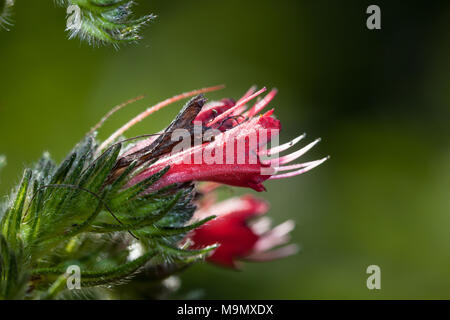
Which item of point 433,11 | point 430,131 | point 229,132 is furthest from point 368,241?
point 229,132

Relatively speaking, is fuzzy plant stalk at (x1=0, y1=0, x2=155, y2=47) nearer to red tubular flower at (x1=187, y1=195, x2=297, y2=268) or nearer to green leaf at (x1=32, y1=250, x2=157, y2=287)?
green leaf at (x1=32, y1=250, x2=157, y2=287)

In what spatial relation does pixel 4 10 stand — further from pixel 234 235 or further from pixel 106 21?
pixel 234 235

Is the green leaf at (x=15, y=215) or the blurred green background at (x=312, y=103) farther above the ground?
the blurred green background at (x=312, y=103)

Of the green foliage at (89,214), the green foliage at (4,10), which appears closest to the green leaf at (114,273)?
the green foliage at (89,214)

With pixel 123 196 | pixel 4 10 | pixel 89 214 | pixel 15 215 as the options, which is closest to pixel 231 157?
pixel 123 196

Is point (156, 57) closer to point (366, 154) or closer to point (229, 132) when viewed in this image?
A: point (366, 154)

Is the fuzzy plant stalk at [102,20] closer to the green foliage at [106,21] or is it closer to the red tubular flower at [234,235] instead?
the green foliage at [106,21]

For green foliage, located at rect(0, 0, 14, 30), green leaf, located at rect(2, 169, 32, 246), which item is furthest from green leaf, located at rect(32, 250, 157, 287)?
green foliage, located at rect(0, 0, 14, 30)
